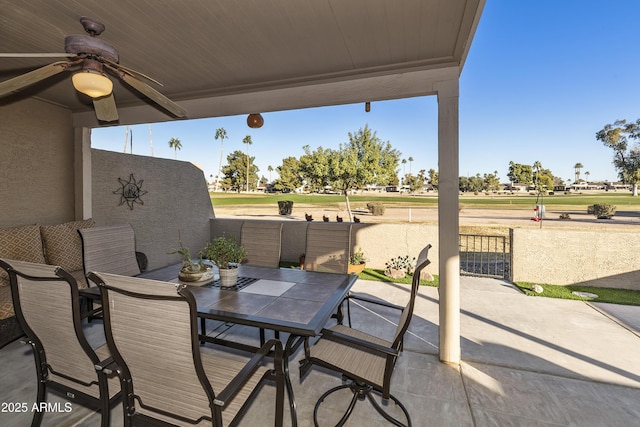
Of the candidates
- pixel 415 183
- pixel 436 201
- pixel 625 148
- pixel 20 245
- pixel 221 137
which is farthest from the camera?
pixel 415 183

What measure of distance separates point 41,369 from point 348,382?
6.43 feet

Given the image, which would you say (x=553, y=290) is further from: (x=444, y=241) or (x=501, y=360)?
(x=444, y=241)

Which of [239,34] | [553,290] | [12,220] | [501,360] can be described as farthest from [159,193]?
[553,290]

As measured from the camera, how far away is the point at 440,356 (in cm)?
269

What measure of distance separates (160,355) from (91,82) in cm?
180

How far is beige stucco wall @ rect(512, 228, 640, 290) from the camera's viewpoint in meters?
4.52

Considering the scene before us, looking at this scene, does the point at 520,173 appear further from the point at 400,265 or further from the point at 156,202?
the point at 156,202

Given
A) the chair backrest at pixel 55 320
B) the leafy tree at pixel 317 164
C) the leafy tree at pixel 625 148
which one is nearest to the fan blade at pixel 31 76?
the chair backrest at pixel 55 320

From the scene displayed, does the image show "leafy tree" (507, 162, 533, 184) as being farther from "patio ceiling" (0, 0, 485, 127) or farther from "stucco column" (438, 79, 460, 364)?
"patio ceiling" (0, 0, 485, 127)

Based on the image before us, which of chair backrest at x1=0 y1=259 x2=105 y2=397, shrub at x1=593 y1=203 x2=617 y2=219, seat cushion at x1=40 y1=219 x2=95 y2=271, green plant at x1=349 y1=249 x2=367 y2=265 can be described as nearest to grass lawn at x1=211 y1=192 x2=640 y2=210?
shrub at x1=593 y1=203 x2=617 y2=219

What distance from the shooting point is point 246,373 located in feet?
4.53

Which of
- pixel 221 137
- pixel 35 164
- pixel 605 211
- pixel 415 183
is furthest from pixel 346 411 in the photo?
pixel 415 183

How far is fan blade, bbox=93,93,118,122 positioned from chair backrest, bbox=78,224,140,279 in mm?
1052

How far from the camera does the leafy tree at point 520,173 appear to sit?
148ft
